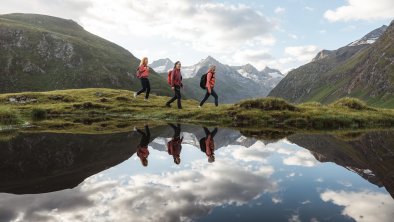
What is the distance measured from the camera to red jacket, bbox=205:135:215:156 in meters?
15.4

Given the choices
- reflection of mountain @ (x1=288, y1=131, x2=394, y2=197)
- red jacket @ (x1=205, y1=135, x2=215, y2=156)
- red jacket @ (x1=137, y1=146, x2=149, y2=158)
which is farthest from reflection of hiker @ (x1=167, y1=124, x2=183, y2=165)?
reflection of mountain @ (x1=288, y1=131, x2=394, y2=197)

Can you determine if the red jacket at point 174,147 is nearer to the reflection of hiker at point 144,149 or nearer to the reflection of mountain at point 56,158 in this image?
the reflection of hiker at point 144,149

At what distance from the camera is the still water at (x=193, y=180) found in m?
7.64

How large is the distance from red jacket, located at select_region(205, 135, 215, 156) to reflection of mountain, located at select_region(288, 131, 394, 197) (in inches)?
163

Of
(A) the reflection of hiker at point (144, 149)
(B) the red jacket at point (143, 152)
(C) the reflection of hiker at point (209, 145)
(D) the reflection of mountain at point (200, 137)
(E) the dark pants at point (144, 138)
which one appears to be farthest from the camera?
(E) the dark pants at point (144, 138)

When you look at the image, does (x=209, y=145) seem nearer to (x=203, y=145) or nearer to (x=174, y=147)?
(x=203, y=145)

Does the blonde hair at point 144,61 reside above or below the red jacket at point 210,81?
above

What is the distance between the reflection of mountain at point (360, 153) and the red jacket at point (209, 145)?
415 cm

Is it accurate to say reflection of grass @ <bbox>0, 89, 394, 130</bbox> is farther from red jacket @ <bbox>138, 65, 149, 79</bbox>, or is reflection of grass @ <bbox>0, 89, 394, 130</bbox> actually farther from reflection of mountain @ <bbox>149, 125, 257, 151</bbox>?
reflection of mountain @ <bbox>149, 125, 257, 151</bbox>

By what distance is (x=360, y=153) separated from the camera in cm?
1523

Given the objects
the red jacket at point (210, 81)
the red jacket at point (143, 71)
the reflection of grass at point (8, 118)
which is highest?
the red jacket at point (143, 71)

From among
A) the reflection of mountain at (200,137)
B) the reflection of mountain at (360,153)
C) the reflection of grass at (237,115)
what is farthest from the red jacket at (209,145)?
the reflection of grass at (237,115)

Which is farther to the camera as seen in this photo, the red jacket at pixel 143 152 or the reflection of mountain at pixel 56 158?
the red jacket at pixel 143 152

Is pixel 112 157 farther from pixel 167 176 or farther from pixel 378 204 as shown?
pixel 378 204
